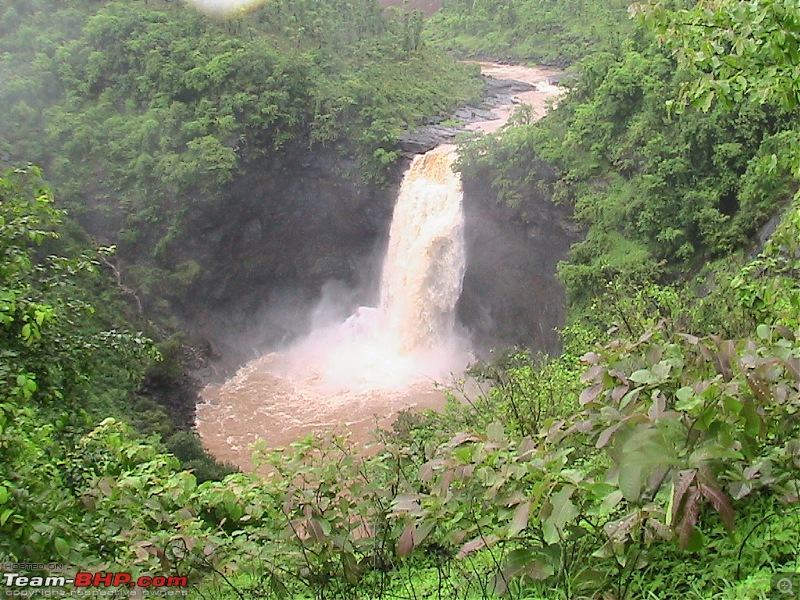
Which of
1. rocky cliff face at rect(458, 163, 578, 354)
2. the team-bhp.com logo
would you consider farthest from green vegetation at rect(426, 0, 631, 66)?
the team-bhp.com logo

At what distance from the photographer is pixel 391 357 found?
60.5 feet

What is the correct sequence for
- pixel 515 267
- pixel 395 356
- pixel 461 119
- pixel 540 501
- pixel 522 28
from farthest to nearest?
pixel 522 28
pixel 461 119
pixel 395 356
pixel 515 267
pixel 540 501

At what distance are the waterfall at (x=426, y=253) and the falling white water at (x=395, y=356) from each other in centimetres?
→ 3

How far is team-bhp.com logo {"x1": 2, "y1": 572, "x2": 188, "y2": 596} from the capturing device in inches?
119

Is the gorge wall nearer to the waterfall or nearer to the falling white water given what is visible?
the waterfall

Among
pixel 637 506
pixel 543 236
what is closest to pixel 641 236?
pixel 543 236

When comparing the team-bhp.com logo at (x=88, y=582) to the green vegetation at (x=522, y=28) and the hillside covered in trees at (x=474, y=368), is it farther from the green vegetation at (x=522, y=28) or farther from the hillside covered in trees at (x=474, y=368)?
the green vegetation at (x=522, y=28)

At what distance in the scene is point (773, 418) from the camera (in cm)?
231

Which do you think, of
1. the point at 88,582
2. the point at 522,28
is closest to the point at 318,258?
the point at 88,582

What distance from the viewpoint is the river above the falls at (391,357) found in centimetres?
1585

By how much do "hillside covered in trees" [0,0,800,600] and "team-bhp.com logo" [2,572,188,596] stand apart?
0.08 metres

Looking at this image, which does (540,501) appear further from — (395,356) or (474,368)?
(395,356)

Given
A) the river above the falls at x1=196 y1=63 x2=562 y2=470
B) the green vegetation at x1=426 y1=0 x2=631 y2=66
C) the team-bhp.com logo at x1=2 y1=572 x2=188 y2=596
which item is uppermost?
the green vegetation at x1=426 y1=0 x2=631 y2=66

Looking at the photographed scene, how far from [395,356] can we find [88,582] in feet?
50.4
